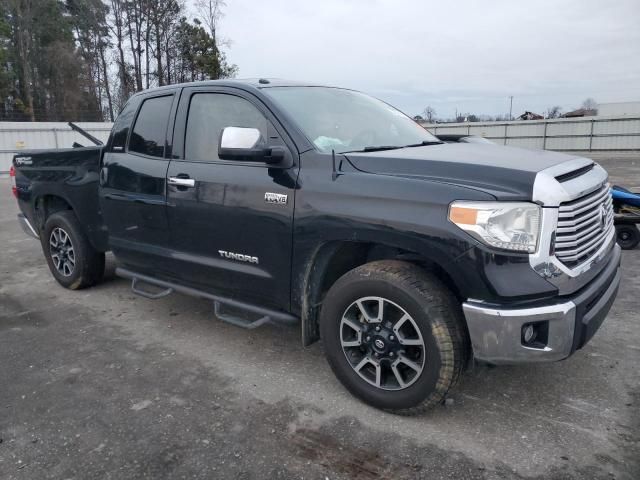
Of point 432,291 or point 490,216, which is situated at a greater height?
point 490,216

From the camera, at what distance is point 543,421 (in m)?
2.92

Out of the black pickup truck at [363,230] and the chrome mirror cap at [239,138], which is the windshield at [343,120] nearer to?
the black pickup truck at [363,230]

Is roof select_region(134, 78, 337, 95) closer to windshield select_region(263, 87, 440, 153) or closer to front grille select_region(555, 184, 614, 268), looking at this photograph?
windshield select_region(263, 87, 440, 153)

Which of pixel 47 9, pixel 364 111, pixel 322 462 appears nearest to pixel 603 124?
pixel 364 111

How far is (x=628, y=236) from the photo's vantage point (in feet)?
22.2

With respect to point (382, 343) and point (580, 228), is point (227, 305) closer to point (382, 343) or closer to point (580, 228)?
point (382, 343)

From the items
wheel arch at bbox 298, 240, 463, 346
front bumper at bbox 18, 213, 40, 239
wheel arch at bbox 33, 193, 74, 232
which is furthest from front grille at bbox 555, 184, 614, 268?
front bumper at bbox 18, 213, 40, 239

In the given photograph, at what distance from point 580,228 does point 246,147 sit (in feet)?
6.47

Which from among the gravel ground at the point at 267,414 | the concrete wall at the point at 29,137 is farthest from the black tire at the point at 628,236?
the concrete wall at the point at 29,137

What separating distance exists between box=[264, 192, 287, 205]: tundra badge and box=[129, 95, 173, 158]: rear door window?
1.26 metres

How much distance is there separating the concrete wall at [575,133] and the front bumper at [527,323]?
78.7ft

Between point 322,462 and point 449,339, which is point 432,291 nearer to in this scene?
point 449,339

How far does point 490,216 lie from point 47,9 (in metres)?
43.5

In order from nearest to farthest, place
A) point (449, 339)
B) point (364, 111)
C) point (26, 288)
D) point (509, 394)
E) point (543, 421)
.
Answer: point (449, 339) → point (543, 421) → point (509, 394) → point (364, 111) → point (26, 288)
